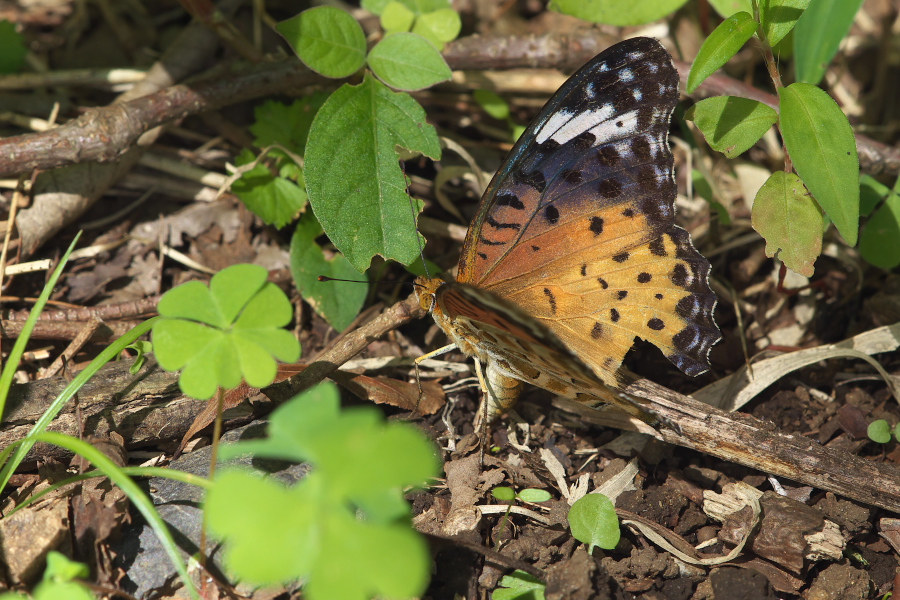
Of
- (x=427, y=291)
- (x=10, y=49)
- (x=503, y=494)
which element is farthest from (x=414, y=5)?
(x=503, y=494)

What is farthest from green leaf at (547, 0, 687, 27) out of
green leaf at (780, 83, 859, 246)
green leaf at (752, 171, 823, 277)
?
green leaf at (752, 171, 823, 277)

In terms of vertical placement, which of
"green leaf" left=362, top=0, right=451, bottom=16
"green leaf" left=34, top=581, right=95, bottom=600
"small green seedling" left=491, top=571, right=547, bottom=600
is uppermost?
"green leaf" left=362, top=0, right=451, bottom=16

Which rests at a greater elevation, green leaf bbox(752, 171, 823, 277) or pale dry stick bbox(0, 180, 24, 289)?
green leaf bbox(752, 171, 823, 277)

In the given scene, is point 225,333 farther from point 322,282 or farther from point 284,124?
point 284,124

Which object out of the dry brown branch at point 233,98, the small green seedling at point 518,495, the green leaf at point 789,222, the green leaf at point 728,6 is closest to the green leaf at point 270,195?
the dry brown branch at point 233,98

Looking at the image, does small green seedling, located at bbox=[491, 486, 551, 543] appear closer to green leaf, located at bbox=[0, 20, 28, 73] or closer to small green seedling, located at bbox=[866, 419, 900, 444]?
small green seedling, located at bbox=[866, 419, 900, 444]

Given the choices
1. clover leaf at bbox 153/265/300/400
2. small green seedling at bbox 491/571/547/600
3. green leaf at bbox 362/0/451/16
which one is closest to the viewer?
clover leaf at bbox 153/265/300/400

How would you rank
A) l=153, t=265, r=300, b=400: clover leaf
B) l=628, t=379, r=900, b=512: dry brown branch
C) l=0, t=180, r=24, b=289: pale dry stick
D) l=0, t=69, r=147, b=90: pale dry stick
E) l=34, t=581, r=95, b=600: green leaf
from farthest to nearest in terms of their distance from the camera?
l=0, t=69, r=147, b=90: pale dry stick < l=0, t=180, r=24, b=289: pale dry stick < l=628, t=379, r=900, b=512: dry brown branch < l=153, t=265, r=300, b=400: clover leaf < l=34, t=581, r=95, b=600: green leaf
